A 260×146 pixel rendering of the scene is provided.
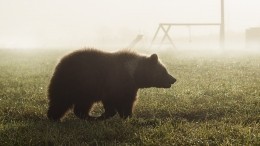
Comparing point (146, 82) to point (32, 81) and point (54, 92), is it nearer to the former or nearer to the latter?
point (54, 92)

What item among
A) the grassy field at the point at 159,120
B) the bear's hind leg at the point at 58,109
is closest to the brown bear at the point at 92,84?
the bear's hind leg at the point at 58,109

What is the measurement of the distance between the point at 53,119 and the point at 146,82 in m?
2.00

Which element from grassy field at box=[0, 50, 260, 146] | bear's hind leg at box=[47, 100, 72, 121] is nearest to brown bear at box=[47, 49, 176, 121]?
bear's hind leg at box=[47, 100, 72, 121]

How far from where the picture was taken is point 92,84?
26.6ft

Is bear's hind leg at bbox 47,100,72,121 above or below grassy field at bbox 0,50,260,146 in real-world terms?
above

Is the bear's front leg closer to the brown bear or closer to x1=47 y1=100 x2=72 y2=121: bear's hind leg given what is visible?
the brown bear

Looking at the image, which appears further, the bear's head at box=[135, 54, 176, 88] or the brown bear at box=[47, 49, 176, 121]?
the bear's head at box=[135, 54, 176, 88]

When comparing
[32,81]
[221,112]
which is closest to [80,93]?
[221,112]

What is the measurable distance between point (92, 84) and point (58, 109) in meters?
0.76

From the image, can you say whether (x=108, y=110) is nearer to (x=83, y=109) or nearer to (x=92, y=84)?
(x=83, y=109)

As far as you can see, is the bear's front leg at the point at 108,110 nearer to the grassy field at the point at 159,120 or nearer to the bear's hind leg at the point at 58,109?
the grassy field at the point at 159,120

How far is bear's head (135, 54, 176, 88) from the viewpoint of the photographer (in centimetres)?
888

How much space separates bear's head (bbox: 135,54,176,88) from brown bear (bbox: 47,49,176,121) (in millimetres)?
95

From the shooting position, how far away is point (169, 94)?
11.4 meters
